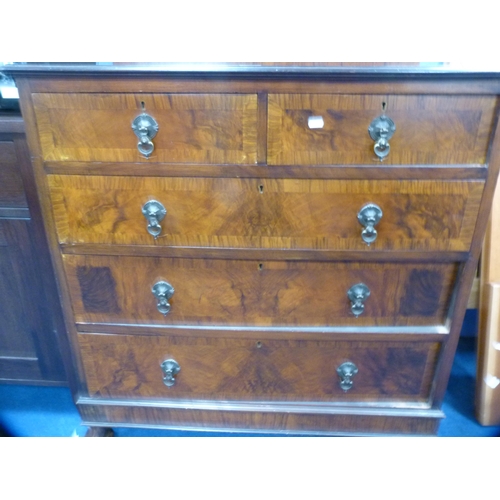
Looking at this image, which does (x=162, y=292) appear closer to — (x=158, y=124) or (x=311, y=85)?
(x=158, y=124)

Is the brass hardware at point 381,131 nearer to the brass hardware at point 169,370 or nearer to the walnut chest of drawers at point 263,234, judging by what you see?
the walnut chest of drawers at point 263,234

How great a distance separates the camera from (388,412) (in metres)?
1.08

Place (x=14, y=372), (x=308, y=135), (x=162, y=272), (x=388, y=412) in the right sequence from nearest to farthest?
(x=308, y=135)
(x=162, y=272)
(x=388, y=412)
(x=14, y=372)

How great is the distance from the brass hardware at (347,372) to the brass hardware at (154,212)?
1.76 ft

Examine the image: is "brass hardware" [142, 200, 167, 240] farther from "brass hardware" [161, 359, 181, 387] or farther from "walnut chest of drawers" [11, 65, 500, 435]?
"brass hardware" [161, 359, 181, 387]

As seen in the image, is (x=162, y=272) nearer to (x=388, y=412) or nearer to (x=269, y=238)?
(x=269, y=238)

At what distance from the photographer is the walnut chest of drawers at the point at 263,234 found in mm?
792

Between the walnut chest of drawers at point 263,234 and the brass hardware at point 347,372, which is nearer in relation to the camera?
the walnut chest of drawers at point 263,234

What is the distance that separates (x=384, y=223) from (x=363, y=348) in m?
0.31

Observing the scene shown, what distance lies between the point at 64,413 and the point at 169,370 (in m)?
0.48

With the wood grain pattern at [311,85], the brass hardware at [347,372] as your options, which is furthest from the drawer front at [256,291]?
the wood grain pattern at [311,85]

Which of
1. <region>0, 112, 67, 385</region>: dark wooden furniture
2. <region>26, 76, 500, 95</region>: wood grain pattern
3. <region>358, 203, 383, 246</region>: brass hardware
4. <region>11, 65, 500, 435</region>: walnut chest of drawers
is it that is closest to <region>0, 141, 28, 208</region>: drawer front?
<region>0, 112, 67, 385</region>: dark wooden furniture

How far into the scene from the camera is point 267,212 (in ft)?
2.90
